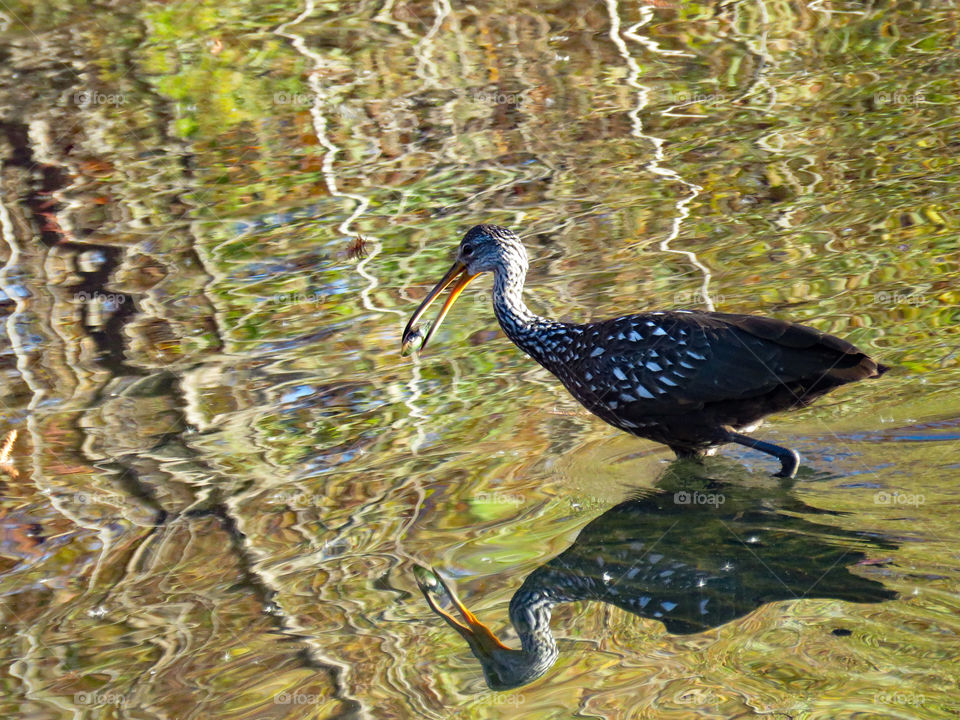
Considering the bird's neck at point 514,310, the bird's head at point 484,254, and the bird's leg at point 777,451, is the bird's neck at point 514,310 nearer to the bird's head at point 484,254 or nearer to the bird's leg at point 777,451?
the bird's head at point 484,254

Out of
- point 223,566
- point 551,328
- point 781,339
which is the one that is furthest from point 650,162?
point 223,566

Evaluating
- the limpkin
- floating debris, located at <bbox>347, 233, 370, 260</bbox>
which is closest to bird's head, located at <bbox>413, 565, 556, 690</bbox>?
the limpkin

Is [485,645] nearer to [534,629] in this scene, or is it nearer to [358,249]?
[534,629]

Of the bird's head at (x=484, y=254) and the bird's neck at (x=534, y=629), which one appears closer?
the bird's neck at (x=534, y=629)

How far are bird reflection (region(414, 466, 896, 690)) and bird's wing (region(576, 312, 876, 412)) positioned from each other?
0.57m

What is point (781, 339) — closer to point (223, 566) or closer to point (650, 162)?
point (223, 566)

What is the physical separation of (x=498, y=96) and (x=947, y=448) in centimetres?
741

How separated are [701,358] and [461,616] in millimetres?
1852

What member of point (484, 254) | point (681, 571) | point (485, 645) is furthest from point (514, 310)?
point (485, 645)

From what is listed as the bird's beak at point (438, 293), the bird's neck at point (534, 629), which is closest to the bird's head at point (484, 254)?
the bird's beak at point (438, 293)

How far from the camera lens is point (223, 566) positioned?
18.9ft

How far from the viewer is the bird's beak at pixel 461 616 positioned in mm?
5094

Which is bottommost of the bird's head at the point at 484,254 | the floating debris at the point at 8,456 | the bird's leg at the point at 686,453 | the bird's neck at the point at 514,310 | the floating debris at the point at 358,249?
the bird's leg at the point at 686,453

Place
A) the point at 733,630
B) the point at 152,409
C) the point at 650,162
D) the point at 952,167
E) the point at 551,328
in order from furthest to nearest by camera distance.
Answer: the point at 650,162
the point at 952,167
the point at 152,409
the point at 551,328
the point at 733,630
